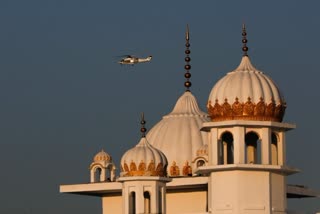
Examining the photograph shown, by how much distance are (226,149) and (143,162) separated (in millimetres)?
4017

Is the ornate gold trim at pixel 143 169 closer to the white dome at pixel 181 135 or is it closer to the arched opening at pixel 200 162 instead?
the arched opening at pixel 200 162

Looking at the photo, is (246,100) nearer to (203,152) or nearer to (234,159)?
(234,159)

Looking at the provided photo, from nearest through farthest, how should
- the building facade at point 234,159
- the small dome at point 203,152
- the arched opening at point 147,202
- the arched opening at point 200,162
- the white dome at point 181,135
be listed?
1. the building facade at point 234,159
2. the arched opening at point 147,202
3. the arched opening at point 200,162
4. the small dome at point 203,152
5. the white dome at point 181,135

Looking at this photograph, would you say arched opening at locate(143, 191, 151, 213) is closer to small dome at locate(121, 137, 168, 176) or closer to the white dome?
small dome at locate(121, 137, 168, 176)

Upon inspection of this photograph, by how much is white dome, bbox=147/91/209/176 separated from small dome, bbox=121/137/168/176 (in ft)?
18.4

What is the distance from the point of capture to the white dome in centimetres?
9194

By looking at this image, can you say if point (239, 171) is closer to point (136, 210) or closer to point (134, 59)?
point (136, 210)

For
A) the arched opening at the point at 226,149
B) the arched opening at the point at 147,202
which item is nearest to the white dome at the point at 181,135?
the arched opening at the point at 147,202

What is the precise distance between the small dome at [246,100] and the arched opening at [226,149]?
102cm

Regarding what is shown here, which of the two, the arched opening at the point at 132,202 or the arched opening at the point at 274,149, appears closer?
the arched opening at the point at 274,149

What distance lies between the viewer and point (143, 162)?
85.4 metres

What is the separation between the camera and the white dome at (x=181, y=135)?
9194cm

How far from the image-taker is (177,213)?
90312 mm

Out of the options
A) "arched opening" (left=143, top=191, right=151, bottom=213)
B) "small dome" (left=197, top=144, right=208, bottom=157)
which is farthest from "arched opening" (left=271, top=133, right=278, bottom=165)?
"small dome" (left=197, top=144, right=208, bottom=157)
